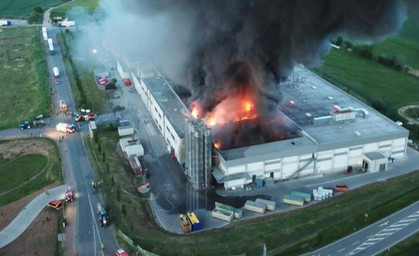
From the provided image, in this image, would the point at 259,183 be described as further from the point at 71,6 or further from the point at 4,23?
the point at 71,6

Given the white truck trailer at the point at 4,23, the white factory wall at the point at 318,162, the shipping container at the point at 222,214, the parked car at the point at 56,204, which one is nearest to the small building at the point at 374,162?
the white factory wall at the point at 318,162

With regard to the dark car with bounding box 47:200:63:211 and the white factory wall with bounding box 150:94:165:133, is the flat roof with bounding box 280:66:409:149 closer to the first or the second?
the white factory wall with bounding box 150:94:165:133

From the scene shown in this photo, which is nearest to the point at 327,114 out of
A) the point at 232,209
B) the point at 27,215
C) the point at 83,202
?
the point at 232,209

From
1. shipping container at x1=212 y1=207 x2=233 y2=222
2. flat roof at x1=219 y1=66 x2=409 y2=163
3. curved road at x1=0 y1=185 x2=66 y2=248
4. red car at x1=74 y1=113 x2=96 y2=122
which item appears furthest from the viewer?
red car at x1=74 y1=113 x2=96 y2=122

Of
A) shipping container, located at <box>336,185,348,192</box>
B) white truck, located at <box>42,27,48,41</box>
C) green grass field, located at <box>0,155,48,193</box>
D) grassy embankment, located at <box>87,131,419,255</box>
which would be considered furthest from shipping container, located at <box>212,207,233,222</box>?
white truck, located at <box>42,27,48,41</box>

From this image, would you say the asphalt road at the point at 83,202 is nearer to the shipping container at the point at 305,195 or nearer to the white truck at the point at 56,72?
the white truck at the point at 56,72

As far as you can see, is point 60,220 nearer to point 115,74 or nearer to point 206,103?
point 206,103
